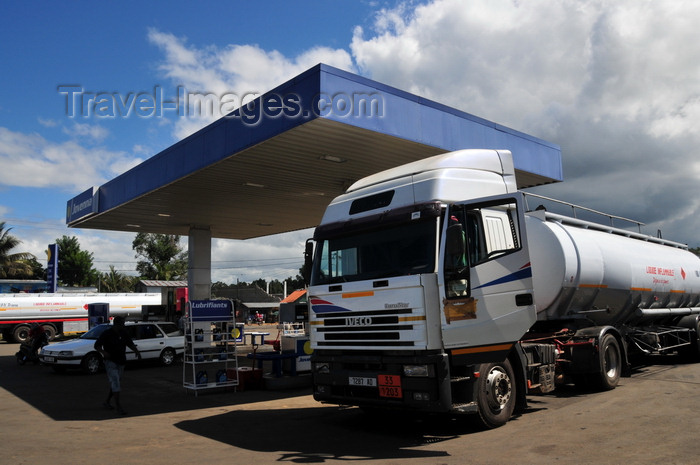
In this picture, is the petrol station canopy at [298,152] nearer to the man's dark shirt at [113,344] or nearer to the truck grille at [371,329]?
the truck grille at [371,329]

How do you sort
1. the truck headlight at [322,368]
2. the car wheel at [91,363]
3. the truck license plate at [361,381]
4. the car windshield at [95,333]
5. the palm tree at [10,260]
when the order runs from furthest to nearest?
the palm tree at [10,260]
the car windshield at [95,333]
the car wheel at [91,363]
the truck headlight at [322,368]
the truck license plate at [361,381]

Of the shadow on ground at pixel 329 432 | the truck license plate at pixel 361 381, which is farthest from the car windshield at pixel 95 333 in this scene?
the truck license plate at pixel 361 381

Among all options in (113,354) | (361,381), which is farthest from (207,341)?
(361,381)

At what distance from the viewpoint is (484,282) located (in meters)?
7.27

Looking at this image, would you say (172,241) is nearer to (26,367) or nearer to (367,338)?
(26,367)

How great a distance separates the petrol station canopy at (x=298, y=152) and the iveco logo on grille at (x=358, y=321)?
5.05 metres

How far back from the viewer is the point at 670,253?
1433 cm

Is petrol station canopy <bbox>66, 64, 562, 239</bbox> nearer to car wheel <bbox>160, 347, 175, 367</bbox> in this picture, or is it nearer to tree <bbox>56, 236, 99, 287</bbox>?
car wheel <bbox>160, 347, 175, 367</bbox>

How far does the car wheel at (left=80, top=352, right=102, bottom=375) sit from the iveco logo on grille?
12471mm

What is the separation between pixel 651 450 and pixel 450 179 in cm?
414

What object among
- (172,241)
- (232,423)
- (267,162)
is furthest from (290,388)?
(172,241)

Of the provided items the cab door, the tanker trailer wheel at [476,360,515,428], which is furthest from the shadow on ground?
the cab door

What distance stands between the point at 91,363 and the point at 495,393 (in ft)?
45.9

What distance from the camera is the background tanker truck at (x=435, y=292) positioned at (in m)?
6.98
